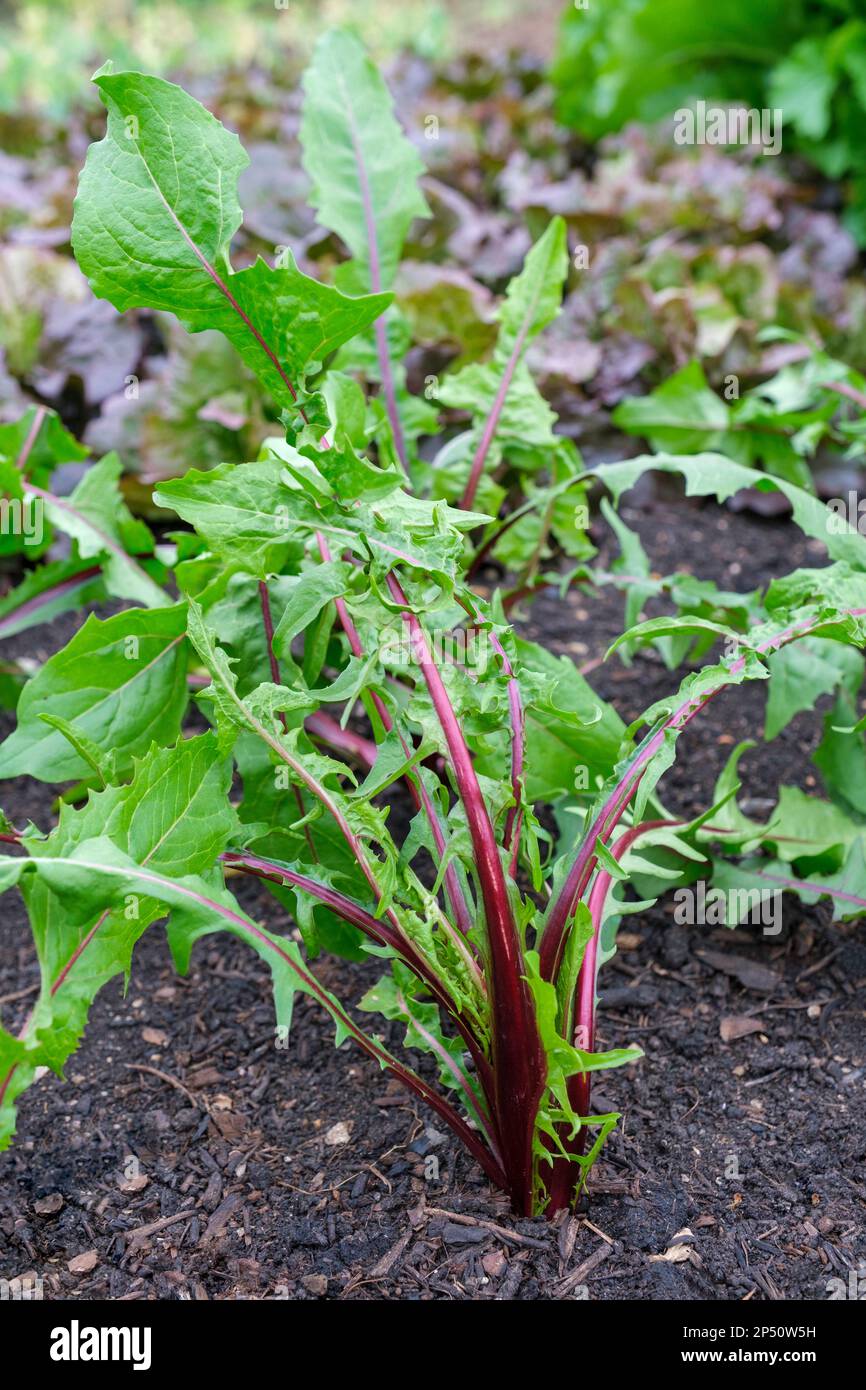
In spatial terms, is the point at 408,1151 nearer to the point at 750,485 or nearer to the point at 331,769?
the point at 331,769

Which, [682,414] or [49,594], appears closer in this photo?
[49,594]

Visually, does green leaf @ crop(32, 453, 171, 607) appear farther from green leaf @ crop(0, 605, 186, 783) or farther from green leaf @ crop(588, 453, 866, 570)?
Answer: green leaf @ crop(588, 453, 866, 570)

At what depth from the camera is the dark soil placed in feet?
5.08

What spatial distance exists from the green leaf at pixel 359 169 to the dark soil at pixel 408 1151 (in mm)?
1220

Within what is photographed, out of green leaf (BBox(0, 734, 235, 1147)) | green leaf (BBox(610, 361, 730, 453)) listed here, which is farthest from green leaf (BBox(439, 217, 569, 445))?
green leaf (BBox(0, 734, 235, 1147))

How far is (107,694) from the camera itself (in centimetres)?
192

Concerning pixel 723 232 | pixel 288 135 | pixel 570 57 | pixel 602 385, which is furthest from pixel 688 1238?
pixel 570 57

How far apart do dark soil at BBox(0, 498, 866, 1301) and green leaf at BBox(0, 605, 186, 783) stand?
0.45 meters

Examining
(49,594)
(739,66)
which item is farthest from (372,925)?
(739,66)

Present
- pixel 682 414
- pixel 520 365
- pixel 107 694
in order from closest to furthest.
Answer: pixel 107 694, pixel 520 365, pixel 682 414

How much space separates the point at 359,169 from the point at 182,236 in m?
0.91

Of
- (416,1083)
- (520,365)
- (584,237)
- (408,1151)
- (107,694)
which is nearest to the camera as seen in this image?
(416,1083)

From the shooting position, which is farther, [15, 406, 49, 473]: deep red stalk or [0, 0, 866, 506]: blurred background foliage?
[0, 0, 866, 506]: blurred background foliage

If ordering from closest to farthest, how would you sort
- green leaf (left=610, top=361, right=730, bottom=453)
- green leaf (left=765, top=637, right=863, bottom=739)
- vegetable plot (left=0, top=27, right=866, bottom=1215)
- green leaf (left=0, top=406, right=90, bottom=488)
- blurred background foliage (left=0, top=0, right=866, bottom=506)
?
1. vegetable plot (left=0, top=27, right=866, bottom=1215)
2. green leaf (left=765, top=637, right=863, bottom=739)
3. green leaf (left=0, top=406, right=90, bottom=488)
4. green leaf (left=610, top=361, right=730, bottom=453)
5. blurred background foliage (left=0, top=0, right=866, bottom=506)
